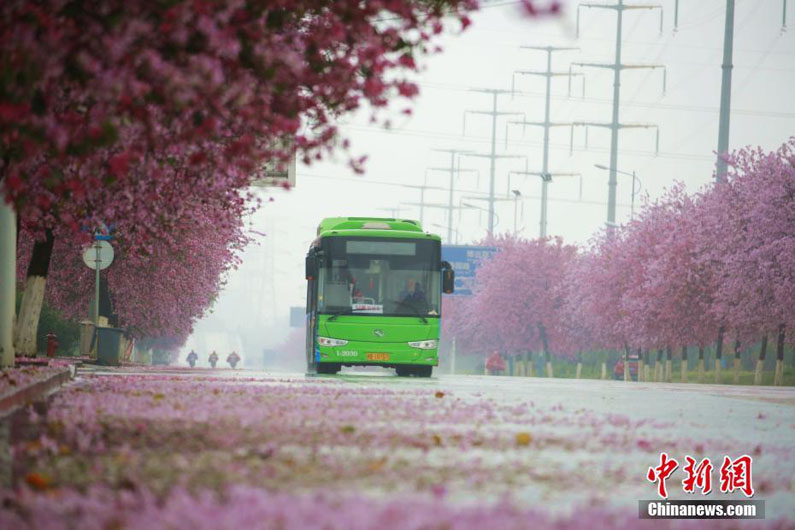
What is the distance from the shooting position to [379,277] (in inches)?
1336

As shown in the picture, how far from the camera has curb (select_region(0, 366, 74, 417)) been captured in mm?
14664

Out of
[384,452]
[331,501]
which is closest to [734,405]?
[384,452]

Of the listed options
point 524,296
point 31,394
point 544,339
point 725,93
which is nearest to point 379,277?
point 31,394

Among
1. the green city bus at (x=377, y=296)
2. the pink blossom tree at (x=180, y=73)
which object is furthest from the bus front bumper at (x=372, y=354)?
the pink blossom tree at (x=180, y=73)

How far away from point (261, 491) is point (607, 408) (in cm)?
1160

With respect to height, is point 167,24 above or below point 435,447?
above

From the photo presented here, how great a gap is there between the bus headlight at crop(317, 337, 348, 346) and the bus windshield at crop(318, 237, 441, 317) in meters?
0.58

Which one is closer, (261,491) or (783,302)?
(261,491)

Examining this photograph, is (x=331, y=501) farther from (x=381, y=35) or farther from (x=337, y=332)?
(x=337, y=332)

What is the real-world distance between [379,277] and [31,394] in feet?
57.5

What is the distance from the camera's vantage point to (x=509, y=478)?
9.12m

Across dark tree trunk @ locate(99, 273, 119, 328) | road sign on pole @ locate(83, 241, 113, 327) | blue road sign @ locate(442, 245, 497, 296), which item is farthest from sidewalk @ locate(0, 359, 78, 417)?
blue road sign @ locate(442, 245, 497, 296)

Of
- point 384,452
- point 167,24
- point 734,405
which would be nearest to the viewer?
point 167,24

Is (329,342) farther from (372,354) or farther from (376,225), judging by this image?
(376,225)
